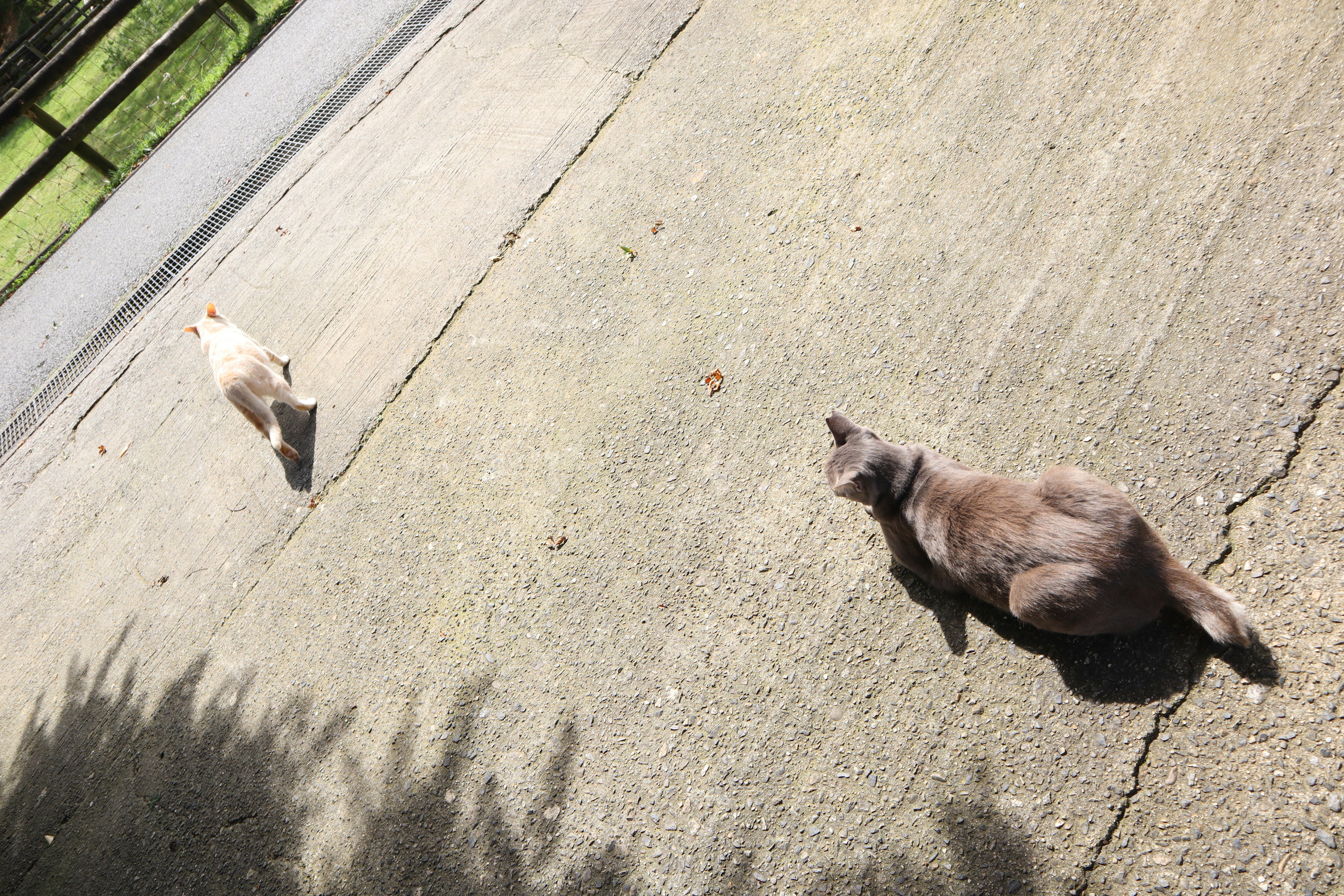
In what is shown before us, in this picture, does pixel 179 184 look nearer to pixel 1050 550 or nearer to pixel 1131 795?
pixel 1050 550

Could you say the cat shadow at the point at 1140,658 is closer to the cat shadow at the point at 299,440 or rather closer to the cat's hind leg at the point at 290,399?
the cat shadow at the point at 299,440

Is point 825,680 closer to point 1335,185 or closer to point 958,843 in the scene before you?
point 958,843

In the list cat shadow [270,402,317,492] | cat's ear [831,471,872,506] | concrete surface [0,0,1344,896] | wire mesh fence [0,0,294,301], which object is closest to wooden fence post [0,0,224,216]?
wire mesh fence [0,0,294,301]

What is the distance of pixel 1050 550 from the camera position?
8.25 feet

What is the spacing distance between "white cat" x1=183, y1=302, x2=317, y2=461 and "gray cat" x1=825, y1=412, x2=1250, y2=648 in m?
3.96

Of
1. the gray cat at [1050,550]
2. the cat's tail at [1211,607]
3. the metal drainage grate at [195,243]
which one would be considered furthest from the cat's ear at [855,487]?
the metal drainage grate at [195,243]

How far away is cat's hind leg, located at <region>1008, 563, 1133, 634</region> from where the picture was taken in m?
2.44

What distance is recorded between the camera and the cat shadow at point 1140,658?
2.55m

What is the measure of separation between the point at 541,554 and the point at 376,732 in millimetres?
1253

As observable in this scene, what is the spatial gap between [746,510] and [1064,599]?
5.01 ft

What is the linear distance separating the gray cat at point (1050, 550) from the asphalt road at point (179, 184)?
23.8 feet

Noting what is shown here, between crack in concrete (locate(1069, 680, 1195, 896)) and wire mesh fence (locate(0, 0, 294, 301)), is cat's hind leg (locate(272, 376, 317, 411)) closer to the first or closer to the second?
crack in concrete (locate(1069, 680, 1195, 896))

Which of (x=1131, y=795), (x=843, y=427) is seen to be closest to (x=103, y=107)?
(x=843, y=427)

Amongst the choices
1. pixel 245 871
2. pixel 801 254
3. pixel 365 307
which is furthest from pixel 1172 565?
pixel 365 307
